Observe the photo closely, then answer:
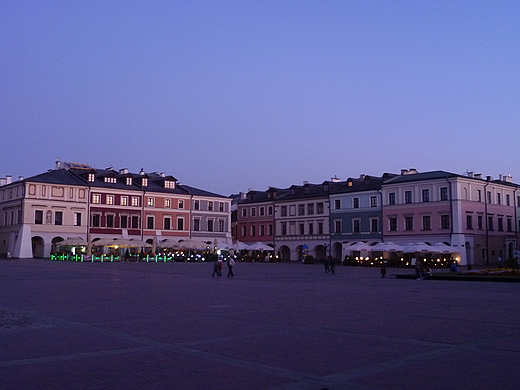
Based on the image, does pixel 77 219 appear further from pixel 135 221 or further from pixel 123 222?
pixel 135 221

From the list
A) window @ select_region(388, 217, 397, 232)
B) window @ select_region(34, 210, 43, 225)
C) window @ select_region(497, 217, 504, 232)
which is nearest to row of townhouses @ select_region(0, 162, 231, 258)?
window @ select_region(34, 210, 43, 225)

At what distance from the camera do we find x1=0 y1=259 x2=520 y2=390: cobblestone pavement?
767 cm

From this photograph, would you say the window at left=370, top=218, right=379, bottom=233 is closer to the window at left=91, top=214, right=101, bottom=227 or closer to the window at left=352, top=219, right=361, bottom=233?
the window at left=352, top=219, right=361, bottom=233

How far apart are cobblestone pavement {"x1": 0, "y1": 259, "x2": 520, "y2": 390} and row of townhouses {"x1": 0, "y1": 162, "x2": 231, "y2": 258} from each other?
50362 mm

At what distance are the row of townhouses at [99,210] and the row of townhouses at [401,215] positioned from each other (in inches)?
415

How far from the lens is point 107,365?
848 centimetres

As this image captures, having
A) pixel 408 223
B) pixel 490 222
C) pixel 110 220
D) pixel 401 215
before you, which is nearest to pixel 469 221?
pixel 490 222

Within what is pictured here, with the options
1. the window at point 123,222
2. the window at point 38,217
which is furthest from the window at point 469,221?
the window at point 38,217

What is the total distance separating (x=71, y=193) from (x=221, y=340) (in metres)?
66.9

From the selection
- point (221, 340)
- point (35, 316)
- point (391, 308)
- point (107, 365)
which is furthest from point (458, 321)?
point (35, 316)

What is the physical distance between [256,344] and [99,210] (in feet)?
226

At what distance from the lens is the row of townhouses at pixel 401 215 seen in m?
61.2

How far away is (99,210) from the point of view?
249 ft

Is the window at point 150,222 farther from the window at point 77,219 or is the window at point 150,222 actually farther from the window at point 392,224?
the window at point 392,224
